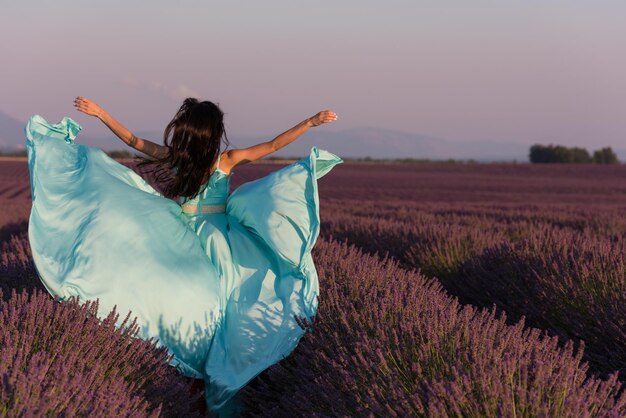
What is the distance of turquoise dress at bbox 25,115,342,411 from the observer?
324 centimetres

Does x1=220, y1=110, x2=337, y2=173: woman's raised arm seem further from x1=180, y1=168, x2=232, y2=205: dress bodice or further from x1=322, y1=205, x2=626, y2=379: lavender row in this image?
x1=322, y1=205, x2=626, y2=379: lavender row

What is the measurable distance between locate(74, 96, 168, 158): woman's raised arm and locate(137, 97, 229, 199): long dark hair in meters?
0.13

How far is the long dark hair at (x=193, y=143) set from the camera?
362 cm

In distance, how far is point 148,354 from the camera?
279cm

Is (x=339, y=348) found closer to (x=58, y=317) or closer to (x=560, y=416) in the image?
(x=560, y=416)

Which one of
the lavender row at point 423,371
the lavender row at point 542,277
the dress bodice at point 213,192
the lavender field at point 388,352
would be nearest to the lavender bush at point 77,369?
the lavender field at point 388,352

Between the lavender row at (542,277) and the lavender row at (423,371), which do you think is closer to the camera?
the lavender row at (423,371)

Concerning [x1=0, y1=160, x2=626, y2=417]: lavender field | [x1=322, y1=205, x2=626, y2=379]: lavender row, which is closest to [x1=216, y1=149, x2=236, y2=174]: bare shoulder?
[x1=0, y1=160, x2=626, y2=417]: lavender field

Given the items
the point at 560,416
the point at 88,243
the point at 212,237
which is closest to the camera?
the point at 560,416

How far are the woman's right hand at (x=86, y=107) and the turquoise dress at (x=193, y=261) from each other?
9.9 inches

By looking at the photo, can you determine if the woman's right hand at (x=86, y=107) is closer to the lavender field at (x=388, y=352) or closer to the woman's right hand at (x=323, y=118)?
the lavender field at (x=388, y=352)

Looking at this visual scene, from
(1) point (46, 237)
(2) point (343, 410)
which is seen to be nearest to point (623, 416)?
(2) point (343, 410)

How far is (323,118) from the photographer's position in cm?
354

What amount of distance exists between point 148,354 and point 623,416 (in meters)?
1.71
